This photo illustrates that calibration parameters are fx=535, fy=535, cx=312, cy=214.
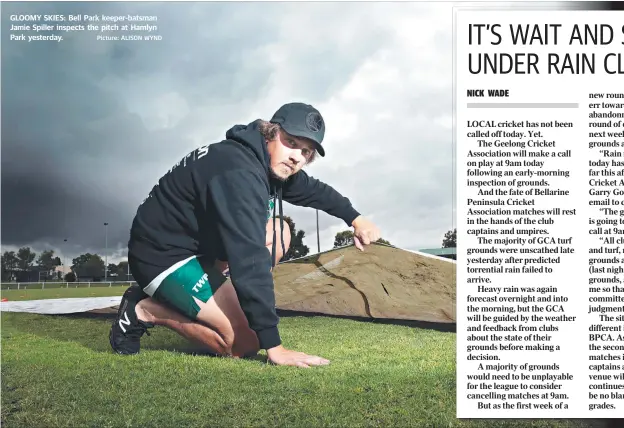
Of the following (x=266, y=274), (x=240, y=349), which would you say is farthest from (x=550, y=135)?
(x=240, y=349)

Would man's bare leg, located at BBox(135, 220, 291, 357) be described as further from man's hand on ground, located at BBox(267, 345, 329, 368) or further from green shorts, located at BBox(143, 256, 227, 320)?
man's hand on ground, located at BBox(267, 345, 329, 368)

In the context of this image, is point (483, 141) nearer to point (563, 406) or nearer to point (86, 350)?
point (563, 406)

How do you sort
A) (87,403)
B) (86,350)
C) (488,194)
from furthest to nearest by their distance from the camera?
(86,350) < (488,194) < (87,403)

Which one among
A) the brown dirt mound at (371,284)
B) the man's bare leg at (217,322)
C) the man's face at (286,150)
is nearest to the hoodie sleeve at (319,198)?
the man's face at (286,150)

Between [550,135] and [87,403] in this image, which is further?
[550,135]

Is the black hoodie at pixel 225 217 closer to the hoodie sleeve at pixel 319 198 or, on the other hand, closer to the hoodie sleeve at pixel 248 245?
the hoodie sleeve at pixel 248 245

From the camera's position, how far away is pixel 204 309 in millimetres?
3385

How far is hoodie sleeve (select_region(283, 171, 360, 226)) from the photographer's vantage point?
3.99 m

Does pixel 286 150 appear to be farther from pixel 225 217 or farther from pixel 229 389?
pixel 229 389

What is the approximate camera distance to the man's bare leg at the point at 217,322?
3393 mm

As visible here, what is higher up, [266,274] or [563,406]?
[266,274]

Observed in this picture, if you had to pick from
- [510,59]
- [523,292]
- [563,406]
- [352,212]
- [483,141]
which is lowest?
[563,406]

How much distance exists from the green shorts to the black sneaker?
244 millimetres

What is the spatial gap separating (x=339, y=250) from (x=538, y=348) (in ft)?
9.93
